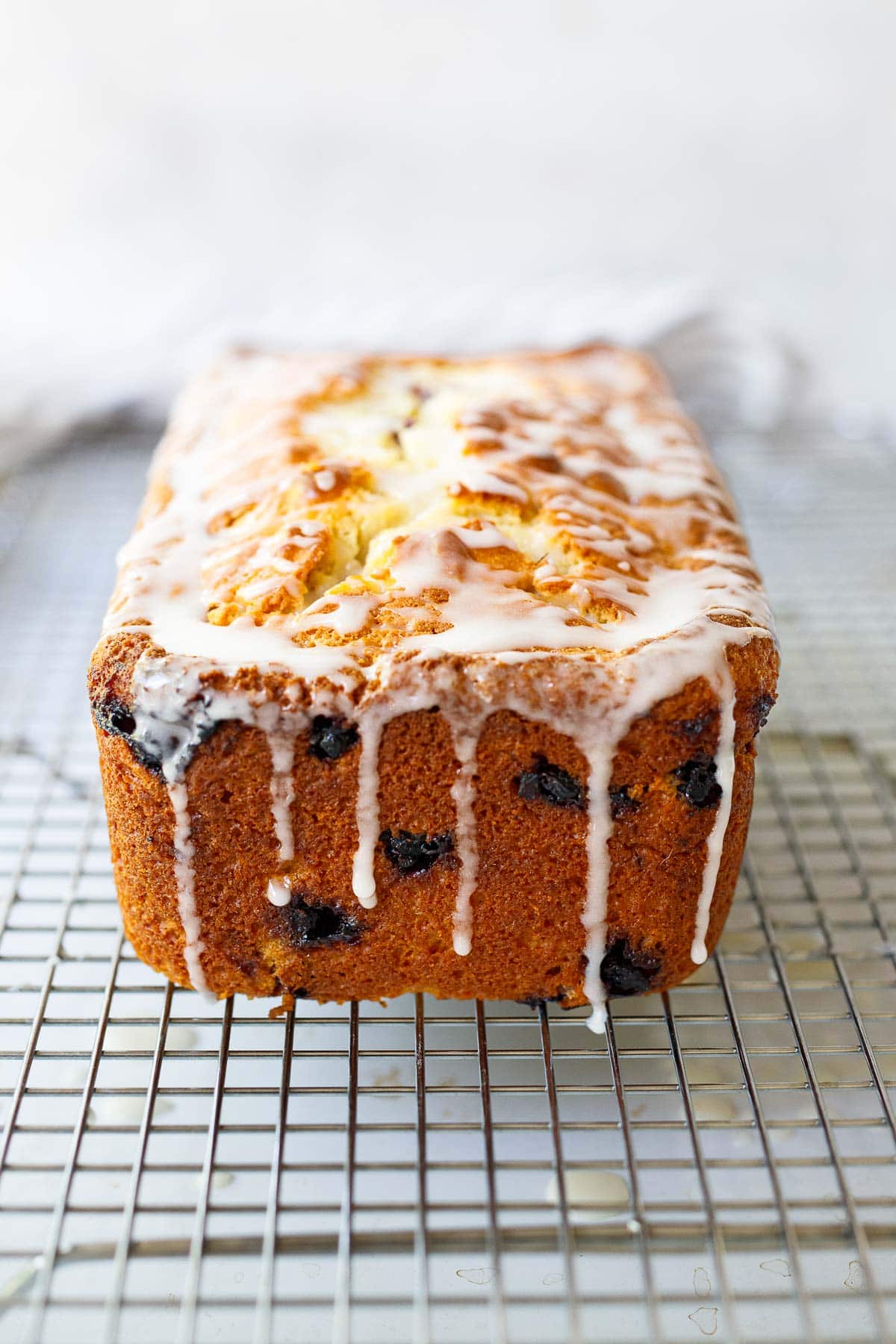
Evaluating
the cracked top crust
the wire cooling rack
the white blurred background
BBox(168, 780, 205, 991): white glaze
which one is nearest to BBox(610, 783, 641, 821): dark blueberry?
the cracked top crust

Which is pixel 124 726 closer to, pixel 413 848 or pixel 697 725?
pixel 413 848

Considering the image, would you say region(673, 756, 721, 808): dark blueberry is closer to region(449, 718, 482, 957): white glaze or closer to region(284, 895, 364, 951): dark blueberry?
region(449, 718, 482, 957): white glaze

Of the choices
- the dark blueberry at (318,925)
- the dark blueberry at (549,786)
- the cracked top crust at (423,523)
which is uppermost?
the cracked top crust at (423,523)

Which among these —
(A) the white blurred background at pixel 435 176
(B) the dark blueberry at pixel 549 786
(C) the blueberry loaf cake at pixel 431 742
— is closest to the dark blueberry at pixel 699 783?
(C) the blueberry loaf cake at pixel 431 742

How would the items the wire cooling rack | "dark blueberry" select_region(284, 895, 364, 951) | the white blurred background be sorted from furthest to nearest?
the white blurred background, "dark blueberry" select_region(284, 895, 364, 951), the wire cooling rack

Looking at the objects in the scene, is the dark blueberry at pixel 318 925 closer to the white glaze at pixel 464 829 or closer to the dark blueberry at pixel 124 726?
the white glaze at pixel 464 829

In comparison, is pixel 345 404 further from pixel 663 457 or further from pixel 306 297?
pixel 306 297

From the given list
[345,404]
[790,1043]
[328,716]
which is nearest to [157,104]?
[345,404]

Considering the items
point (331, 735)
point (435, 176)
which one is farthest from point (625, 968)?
point (435, 176)
